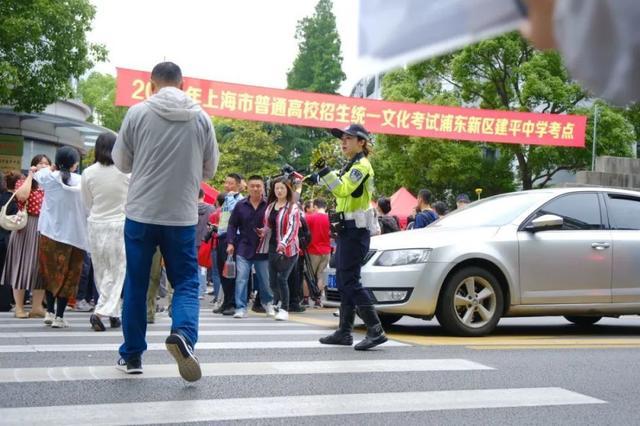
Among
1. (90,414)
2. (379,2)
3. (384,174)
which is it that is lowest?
(90,414)

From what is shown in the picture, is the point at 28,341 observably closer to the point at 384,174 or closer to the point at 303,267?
the point at 303,267

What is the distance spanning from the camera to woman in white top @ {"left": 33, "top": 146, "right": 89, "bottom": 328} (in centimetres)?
855

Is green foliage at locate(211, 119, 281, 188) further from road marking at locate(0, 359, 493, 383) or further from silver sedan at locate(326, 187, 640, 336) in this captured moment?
road marking at locate(0, 359, 493, 383)

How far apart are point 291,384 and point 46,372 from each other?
163cm

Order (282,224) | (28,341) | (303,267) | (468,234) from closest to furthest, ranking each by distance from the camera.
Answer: (28,341) < (468,234) < (282,224) < (303,267)

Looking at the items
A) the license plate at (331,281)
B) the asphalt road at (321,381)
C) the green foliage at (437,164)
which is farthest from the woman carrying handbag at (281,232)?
the green foliage at (437,164)

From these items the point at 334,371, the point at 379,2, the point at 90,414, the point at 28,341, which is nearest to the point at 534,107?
the point at 379,2

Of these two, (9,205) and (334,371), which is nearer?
(334,371)

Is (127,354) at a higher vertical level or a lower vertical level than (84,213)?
lower

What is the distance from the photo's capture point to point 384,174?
1907 inches

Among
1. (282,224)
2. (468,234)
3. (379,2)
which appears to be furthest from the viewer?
(282,224)

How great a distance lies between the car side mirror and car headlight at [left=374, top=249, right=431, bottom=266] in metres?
1.12

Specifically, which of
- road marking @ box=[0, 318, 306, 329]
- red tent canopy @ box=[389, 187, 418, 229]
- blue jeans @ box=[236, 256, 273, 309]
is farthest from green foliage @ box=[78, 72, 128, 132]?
road marking @ box=[0, 318, 306, 329]

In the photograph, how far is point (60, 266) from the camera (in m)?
8.55
